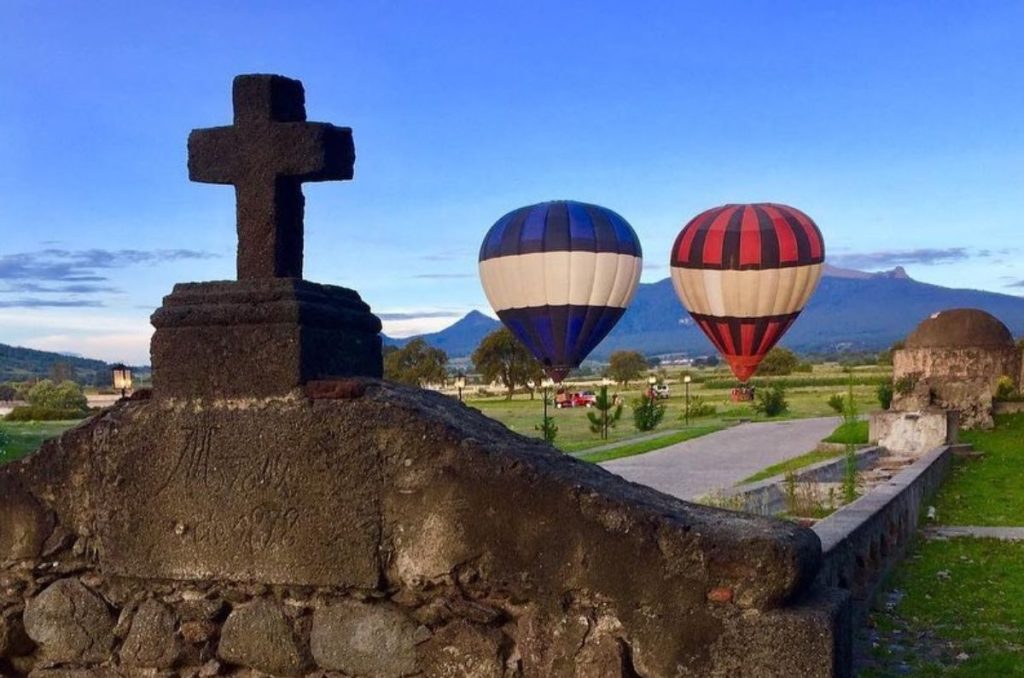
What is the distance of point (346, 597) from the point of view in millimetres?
3641

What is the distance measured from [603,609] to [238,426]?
1.49 metres

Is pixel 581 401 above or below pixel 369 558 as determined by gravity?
below

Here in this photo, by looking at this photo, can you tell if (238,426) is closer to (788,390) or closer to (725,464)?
(725,464)

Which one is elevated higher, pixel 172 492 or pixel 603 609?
pixel 172 492

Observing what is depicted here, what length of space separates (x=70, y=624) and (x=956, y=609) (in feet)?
20.3

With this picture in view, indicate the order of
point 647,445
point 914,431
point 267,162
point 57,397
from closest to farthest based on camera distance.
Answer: point 267,162 < point 914,431 < point 647,445 < point 57,397

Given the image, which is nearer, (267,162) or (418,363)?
(267,162)

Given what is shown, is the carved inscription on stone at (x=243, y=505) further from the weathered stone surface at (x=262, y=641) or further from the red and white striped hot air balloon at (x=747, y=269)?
the red and white striped hot air balloon at (x=747, y=269)

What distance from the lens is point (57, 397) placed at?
43.4 meters

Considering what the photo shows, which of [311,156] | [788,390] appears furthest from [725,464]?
[788,390]

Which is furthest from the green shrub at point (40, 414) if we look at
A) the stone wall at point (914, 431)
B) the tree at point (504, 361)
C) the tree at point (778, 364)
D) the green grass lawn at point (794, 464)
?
the tree at point (778, 364)

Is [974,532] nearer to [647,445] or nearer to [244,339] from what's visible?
[244,339]

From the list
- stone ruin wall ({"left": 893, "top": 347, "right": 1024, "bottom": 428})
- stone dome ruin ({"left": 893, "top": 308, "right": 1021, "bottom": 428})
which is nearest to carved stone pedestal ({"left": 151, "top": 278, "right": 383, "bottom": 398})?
stone ruin wall ({"left": 893, "top": 347, "right": 1024, "bottom": 428})

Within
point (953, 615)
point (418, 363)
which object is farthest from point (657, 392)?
point (953, 615)
